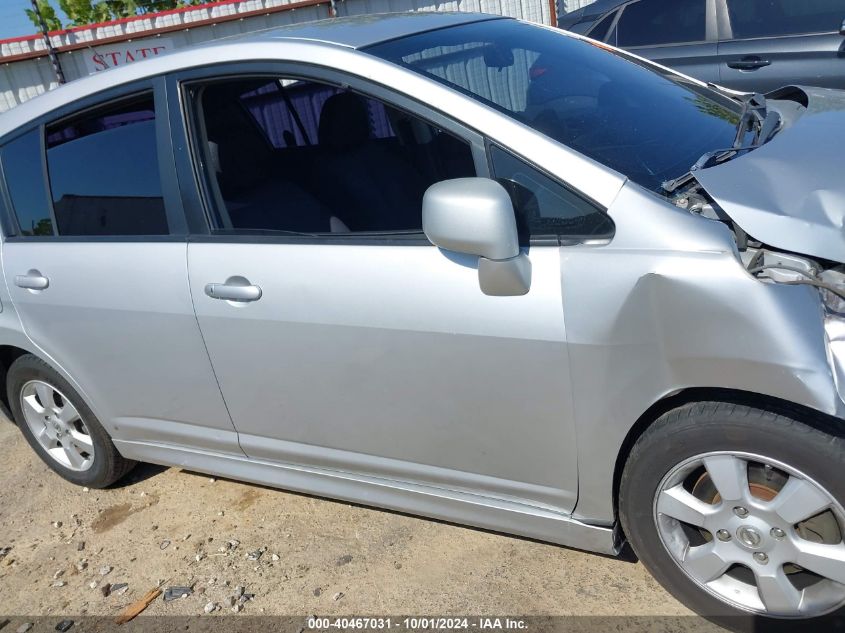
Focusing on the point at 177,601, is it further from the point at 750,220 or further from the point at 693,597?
the point at 750,220

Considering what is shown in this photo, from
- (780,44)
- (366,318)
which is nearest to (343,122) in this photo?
(366,318)

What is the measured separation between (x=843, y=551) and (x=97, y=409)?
2.75 m

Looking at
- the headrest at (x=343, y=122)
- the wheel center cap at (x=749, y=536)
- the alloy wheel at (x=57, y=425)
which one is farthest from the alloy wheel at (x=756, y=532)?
the alloy wheel at (x=57, y=425)

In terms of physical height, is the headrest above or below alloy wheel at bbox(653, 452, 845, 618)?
above

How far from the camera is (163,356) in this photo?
2.90 metres

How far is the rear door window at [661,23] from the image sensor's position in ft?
19.9

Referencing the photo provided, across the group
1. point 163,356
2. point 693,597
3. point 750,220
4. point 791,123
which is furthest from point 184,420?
point 791,123

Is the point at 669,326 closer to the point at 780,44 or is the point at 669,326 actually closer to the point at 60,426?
the point at 60,426

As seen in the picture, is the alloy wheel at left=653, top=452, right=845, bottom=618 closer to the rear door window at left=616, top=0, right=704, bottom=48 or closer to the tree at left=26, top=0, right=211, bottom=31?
the rear door window at left=616, top=0, right=704, bottom=48

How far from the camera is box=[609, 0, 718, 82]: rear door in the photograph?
236 inches

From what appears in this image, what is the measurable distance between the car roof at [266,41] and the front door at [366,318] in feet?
0.45

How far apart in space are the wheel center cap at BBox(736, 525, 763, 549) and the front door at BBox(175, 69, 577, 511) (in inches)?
18.2

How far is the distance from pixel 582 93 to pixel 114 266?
1.79m

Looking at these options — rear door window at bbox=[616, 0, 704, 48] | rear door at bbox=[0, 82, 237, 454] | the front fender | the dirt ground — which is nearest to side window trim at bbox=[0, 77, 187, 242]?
rear door at bbox=[0, 82, 237, 454]
